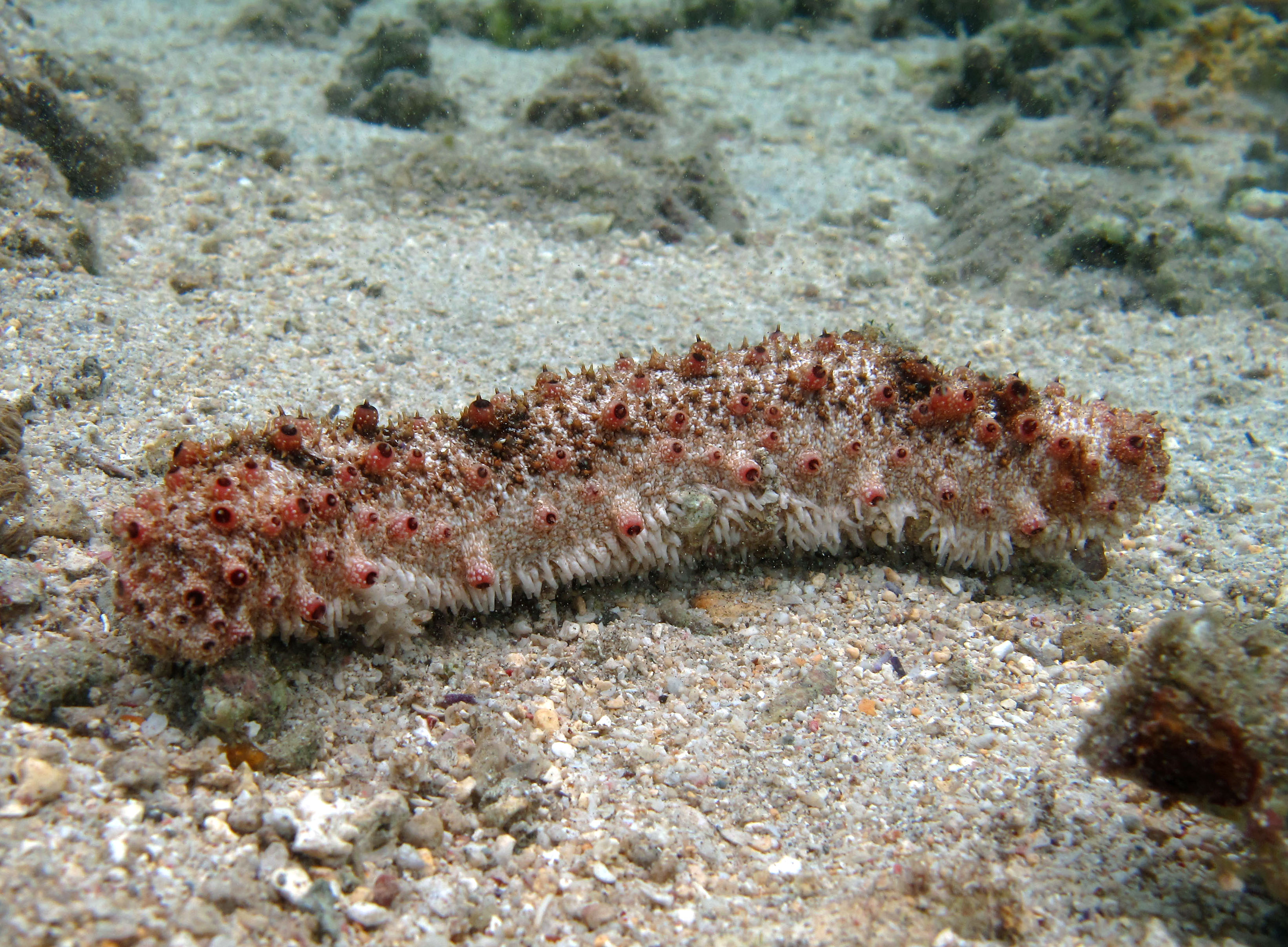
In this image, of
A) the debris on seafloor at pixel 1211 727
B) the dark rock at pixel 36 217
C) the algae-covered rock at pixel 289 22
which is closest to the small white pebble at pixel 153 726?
the debris on seafloor at pixel 1211 727

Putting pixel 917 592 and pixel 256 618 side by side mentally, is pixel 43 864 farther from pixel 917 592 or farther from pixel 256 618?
pixel 917 592

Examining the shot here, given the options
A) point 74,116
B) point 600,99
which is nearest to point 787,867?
point 74,116

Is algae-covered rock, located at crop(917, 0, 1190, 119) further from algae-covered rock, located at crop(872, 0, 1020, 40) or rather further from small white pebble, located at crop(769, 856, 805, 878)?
small white pebble, located at crop(769, 856, 805, 878)

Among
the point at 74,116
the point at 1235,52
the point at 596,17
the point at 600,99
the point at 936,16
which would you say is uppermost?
the point at 936,16

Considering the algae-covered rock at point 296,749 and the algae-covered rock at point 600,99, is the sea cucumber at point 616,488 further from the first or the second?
the algae-covered rock at point 600,99

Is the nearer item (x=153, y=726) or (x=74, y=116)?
(x=153, y=726)

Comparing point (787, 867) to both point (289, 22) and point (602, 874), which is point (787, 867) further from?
point (289, 22)

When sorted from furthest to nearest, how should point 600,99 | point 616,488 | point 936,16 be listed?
point 936,16
point 600,99
point 616,488
